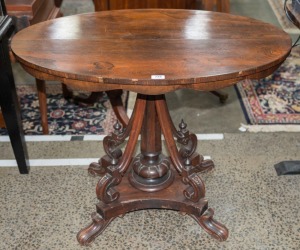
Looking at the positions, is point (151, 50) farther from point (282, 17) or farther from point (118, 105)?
point (282, 17)

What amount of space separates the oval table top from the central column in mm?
330

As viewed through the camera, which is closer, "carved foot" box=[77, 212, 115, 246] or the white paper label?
the white paper label

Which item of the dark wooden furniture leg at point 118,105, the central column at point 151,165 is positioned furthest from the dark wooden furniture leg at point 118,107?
the central column at point 151,165

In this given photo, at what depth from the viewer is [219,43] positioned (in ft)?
4.19

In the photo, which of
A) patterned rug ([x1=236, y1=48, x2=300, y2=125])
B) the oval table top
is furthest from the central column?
patterned rug ([x1=236, y1=48, x2=300, y2=125])

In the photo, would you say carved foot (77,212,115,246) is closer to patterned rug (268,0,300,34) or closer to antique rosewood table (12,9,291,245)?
antique rosewood table (12,9,291,245)

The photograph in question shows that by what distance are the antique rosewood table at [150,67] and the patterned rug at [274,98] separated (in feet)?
2.09

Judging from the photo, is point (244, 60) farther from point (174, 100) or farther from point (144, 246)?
point (174, 100)

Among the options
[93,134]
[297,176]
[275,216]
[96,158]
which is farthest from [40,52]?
[297,176]

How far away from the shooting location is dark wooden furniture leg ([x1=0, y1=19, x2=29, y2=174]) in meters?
1.57

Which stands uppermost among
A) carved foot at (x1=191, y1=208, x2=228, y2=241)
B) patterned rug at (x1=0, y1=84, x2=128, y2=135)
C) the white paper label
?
the white paper label

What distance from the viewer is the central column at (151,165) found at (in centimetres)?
152

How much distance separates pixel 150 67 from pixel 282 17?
290 centimetres

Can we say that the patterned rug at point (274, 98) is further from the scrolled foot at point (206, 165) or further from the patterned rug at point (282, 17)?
the patterned rug at point (282, 17)
